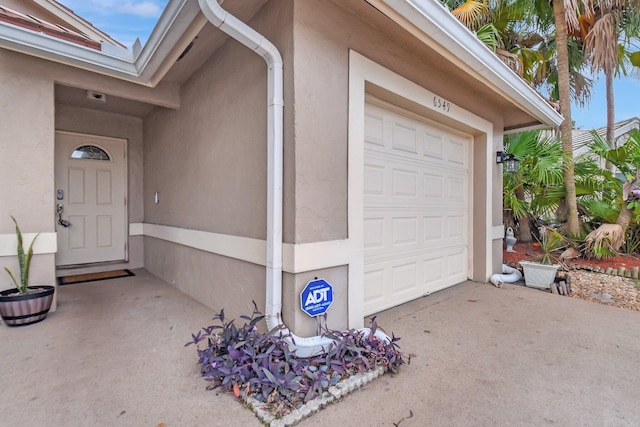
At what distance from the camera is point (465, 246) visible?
4605mm

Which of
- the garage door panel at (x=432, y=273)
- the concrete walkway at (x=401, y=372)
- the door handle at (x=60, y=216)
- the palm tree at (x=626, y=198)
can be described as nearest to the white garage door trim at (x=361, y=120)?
the concrete walkway at (x=401, y=372)

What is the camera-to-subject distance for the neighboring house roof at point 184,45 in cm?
237

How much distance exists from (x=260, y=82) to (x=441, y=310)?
2.94m

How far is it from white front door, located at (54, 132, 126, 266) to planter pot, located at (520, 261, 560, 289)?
624cm

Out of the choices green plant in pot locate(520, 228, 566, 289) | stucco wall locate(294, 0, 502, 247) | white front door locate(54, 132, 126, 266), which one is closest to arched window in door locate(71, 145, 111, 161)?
white front door locate(54, 132, 126, 266)

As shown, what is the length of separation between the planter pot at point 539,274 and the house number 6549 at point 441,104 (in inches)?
100.0

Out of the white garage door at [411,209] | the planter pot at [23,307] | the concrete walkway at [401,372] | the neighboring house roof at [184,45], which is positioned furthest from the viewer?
the white garage door at [411,209]

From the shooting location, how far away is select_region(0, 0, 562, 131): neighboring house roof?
237cm

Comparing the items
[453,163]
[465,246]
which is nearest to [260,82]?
[453,163]

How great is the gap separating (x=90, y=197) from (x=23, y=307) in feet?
8.08

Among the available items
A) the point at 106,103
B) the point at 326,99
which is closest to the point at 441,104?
the point at 326,99

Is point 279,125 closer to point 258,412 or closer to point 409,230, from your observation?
point 258,412

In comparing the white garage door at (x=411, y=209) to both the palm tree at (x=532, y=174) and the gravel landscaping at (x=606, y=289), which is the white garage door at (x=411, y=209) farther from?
the palm tree at (x=532, y=174)

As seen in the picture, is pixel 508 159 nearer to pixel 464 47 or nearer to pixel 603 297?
pixel 603 297
